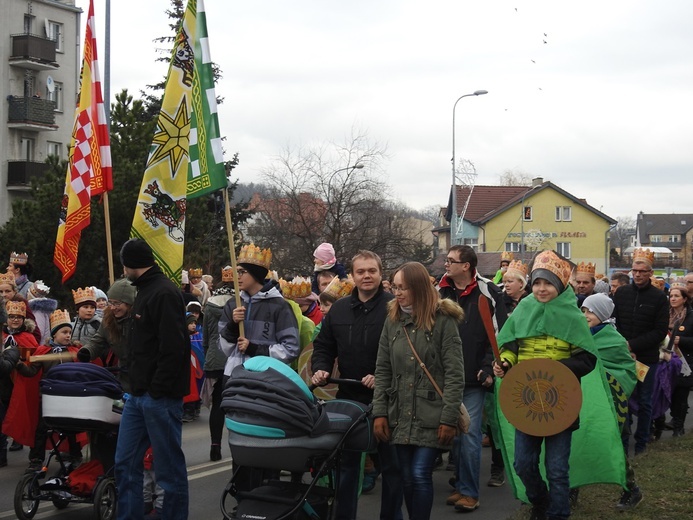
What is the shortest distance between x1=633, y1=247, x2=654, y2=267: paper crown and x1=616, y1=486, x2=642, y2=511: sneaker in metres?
3.48

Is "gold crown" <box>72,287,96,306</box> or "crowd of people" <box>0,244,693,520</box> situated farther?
"gold crown" <box>72,287,96,306</box>

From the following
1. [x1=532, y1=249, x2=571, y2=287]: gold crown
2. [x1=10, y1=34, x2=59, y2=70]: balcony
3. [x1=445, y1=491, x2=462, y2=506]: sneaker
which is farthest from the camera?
[x1=10, y1=34, x2=59, y2=70]: balcony

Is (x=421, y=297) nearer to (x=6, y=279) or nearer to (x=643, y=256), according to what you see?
(x=643, y=256)

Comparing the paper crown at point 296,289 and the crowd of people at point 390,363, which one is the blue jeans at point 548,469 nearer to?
the crowd of people at point 390,363

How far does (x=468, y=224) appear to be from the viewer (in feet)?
273

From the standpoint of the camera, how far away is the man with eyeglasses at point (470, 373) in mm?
8055

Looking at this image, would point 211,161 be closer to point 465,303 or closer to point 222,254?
point 465,303

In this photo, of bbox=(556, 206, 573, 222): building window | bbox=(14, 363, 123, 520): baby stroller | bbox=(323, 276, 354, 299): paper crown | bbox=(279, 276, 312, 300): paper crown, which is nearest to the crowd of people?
bbox=(14, 363, 123, 520): baby stroller

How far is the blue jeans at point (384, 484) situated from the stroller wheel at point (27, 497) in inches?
99.8

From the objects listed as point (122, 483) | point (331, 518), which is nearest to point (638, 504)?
point (331, 518)

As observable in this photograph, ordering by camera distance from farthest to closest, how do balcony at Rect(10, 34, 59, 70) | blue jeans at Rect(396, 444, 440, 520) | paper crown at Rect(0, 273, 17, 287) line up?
balcony at Rect(10, 34, 59, 70) < paper crown at Rect(0, 273, 17, 287) < blue jeans at Rect(396, 444, 440, 520)

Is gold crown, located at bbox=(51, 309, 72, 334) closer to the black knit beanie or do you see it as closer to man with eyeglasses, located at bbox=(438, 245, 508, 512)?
the black knit beanie

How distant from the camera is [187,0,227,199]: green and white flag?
27.6 ft

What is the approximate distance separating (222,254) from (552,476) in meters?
18.4
